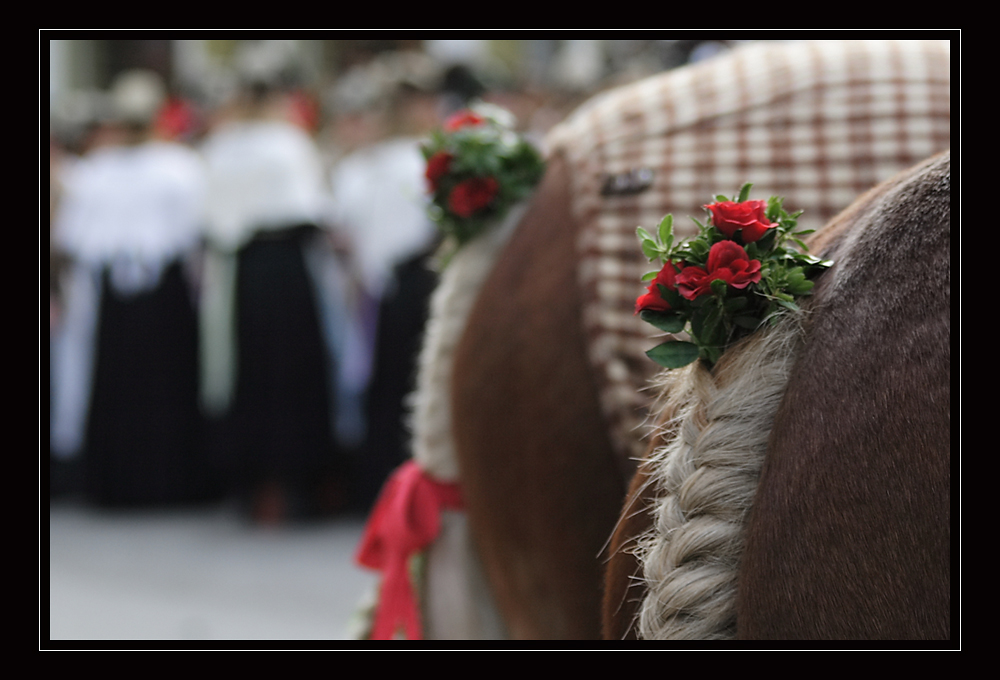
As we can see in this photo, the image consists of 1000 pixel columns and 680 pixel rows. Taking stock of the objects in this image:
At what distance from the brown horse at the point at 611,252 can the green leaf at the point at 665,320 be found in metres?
0.35

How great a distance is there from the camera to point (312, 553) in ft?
14.0

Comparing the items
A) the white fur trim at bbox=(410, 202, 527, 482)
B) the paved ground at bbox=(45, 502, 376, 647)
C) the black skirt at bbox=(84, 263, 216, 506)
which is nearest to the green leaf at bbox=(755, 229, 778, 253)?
the white fur trim at bbox=(410, 202, 527, 482)

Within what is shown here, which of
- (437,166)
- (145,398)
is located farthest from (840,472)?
(145,398)

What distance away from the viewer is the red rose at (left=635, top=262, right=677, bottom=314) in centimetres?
80

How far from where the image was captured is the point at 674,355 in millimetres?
791

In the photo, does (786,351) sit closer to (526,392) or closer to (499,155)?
(526,392)

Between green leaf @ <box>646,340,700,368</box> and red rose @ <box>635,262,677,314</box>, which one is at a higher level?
red rose @ <box>635,262,677,314</box>

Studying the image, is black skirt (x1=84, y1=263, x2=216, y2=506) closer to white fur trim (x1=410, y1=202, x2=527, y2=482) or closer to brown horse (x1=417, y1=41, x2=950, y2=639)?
white fur trim (x1=410, y1=202, x2=527, y2=482)

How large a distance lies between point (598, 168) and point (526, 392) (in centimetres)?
30

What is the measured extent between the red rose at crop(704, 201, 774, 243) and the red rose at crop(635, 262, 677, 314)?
51 millimetres

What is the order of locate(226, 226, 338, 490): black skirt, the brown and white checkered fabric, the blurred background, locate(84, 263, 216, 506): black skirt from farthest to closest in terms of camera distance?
locate(84, 263, 216, 506): black skirt < locate(226, 226, 338, 490): black skirt < the blurred background < the brown and white checkered fabric

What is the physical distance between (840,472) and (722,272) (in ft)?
0.55

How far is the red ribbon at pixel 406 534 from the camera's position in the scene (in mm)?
1532

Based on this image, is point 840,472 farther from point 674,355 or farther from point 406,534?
point 406,534
